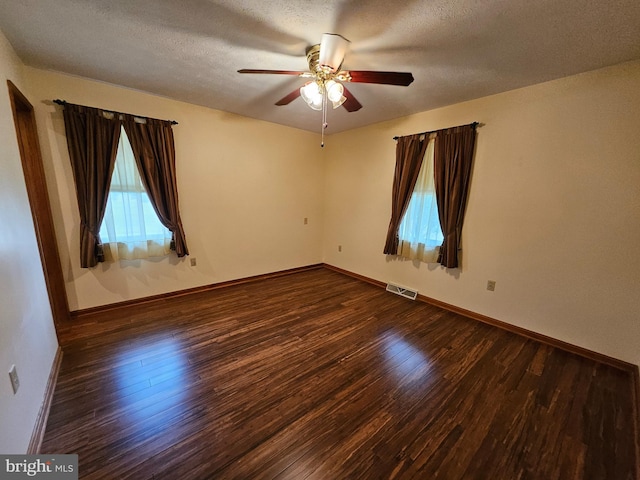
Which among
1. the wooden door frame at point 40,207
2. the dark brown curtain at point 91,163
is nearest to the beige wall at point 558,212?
the dark brown curtain at point 91,163

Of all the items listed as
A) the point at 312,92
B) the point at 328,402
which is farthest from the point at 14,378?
the point at 312,92

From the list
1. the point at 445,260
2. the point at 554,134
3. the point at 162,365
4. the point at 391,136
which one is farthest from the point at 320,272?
the point at 554,134

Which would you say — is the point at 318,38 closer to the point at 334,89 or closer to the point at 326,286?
the point at 334,89

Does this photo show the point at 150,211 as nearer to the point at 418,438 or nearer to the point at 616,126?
the point at 418,438

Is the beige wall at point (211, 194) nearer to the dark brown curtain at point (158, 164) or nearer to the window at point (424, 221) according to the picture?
the dark brown curtain at point (158, 164)

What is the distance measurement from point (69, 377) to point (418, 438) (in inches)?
96.7

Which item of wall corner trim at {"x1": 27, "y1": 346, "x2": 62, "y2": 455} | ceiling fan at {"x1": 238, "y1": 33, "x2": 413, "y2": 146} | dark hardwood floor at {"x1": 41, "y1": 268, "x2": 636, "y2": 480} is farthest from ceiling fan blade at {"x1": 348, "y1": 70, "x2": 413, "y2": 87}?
wall corner trim at {"x1": 27, "y1": 346, "x2": 62, "y2": 455}

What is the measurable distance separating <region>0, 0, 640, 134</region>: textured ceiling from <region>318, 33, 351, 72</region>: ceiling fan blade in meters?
0.09

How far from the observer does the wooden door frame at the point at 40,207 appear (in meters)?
1.99

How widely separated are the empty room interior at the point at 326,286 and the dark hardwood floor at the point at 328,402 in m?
0.02

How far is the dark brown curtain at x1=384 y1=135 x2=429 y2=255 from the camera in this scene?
3154mm

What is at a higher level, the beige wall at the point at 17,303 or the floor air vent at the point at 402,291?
the beige wall at the point at 17,303

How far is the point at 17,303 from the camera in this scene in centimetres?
134

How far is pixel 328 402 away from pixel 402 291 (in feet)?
7.25
